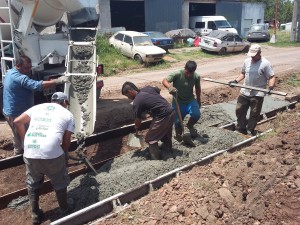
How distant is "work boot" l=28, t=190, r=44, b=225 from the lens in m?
4.78

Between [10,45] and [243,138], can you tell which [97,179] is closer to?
[243,138]

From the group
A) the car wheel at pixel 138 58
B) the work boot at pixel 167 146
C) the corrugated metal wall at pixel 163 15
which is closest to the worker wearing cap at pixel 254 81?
the work boot at pixel 167 146

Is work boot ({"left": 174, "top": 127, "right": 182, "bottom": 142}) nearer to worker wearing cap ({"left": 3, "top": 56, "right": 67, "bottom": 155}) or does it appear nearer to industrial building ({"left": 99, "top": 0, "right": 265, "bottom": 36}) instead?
worker wearing cap ({"left": 3, "top": 56, "right": 67, "bottom": 155})

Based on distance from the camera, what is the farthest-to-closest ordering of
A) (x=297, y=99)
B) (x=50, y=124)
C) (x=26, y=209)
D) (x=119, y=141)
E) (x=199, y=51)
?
(x=199, y=51), (x=297, y=99), (x=119, y=141), (x=26, y=209), (x=50, y=124)

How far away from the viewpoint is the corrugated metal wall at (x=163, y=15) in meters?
26.9

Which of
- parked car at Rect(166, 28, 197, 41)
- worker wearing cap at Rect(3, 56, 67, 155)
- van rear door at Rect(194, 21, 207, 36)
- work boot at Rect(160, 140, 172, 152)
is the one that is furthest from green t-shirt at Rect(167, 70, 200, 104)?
van rear door at Rect(194, 21, 207, 36)

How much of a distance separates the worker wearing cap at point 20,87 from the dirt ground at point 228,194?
1267mm

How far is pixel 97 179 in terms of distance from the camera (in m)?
5.64

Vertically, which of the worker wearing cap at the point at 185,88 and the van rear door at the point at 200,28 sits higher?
the van rear door at the point at 200,28

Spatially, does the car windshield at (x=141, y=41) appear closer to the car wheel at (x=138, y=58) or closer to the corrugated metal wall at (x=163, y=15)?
the car wheel at (x=138, y=58)

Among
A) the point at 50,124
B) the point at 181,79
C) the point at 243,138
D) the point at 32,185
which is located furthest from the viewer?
the point at 243,138

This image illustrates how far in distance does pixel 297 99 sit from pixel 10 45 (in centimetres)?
835

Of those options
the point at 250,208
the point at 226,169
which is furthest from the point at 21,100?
the point at 250,208

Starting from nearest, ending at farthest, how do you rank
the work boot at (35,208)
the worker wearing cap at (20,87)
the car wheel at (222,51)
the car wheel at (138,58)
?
1. the work boot at (35,208)
2. the worker wearing cap at (20,87)
3. the car wheel at (138,58)
4. the car wheel at (222,51)
